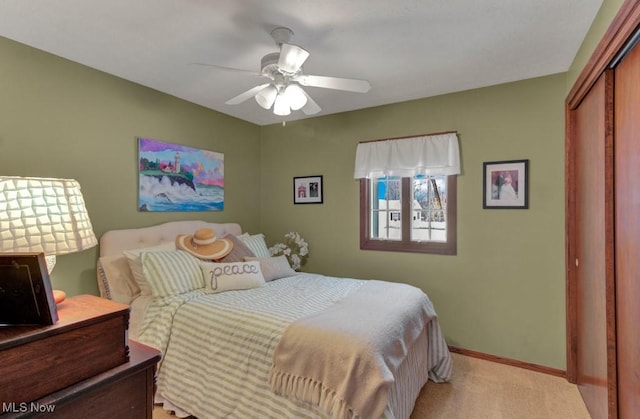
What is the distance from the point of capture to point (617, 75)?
1598 millimetres

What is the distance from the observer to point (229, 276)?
2.44m

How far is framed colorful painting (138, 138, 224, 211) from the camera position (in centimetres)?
284

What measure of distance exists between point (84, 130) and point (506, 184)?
346 cm

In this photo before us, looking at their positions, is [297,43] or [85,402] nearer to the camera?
[85,402]

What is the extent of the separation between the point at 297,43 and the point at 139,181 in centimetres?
182

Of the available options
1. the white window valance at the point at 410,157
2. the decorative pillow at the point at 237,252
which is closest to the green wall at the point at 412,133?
the white window valance at the point at 410,157

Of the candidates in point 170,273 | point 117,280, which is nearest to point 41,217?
point 170,273

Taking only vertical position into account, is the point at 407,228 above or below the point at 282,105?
below

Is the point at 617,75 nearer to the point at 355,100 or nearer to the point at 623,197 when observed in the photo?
the point at 623,197

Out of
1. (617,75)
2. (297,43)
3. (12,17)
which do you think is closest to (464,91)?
(617,75)

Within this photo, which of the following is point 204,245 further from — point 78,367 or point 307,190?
point 78,367

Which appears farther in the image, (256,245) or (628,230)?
(256,245)

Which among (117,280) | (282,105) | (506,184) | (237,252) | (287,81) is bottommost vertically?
(117,280)

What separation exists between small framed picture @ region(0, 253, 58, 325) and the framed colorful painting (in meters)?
2.01
